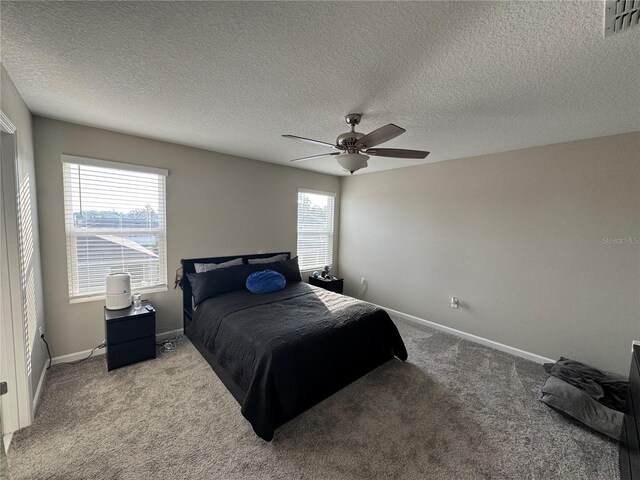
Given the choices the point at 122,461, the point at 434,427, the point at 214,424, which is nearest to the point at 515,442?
the point at 434,427

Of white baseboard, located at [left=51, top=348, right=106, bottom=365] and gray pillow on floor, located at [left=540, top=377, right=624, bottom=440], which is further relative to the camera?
white baseboard, located at [left=51, top=348, right=106, bottom=365]

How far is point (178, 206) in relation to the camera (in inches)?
129

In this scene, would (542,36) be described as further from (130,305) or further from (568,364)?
(130,305)

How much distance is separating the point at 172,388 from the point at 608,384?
385cm

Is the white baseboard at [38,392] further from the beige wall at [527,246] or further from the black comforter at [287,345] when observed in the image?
the beige wall at [527,246]

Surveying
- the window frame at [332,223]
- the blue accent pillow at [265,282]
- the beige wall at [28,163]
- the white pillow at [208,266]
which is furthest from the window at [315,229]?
the beige wall at [28,163]

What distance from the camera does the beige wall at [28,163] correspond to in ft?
5.57

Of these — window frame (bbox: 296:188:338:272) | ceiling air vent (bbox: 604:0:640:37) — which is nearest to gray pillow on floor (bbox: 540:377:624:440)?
ceiling air vent (bbox: 604:0:640:37)

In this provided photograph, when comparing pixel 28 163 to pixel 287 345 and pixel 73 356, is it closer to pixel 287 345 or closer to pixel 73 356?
pixel 73 356

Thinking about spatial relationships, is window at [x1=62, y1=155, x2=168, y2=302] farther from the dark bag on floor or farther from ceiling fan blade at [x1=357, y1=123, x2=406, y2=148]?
the dark bag on floor

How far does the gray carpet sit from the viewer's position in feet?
5.32

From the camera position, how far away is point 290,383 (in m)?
1.95

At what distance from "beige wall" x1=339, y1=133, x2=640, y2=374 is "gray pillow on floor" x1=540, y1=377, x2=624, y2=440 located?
0.87 m

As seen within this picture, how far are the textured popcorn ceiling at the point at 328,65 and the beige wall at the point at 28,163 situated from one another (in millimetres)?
112
